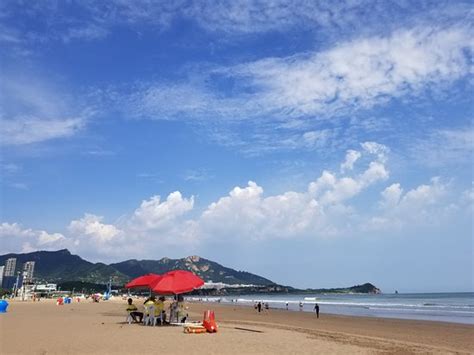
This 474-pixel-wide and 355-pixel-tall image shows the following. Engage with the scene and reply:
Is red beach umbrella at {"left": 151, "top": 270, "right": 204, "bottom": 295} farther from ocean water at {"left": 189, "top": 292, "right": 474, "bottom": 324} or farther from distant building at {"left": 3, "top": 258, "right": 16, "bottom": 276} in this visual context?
distant building at {"left": 3, "top": 258, "right": 16, "bottom": 276}

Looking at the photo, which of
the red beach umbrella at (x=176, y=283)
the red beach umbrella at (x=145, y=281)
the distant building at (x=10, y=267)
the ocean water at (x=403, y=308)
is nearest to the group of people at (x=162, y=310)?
the red beach umbrella at (x=145, y=281)

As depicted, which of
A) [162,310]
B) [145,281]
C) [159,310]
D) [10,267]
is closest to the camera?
[159,310]

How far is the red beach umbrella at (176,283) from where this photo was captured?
16906 millimetres

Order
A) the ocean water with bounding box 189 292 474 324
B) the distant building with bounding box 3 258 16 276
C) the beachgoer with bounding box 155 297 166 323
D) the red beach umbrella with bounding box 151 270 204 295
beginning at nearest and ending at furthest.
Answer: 1. the red beach umbrella with bounding box 151 270 204 295
2. the beachgoer with bounding box 155 297 166 323
3. the ocean water with bounding box 189 292 474 324
4. the distant building with bounding box 3 258 16 276

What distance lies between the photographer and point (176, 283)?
17.2 meters

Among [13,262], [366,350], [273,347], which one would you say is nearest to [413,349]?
[366,350]

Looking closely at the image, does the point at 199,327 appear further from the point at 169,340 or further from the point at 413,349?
the point at 413,349

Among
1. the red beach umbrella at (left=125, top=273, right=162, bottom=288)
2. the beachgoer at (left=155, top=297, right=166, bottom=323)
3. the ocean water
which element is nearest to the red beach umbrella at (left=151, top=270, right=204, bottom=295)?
the beachgoer at (left=155, top=297, right=166, bottom=323)

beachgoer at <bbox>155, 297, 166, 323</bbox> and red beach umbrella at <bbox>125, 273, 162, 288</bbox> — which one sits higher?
red beach umbrella at <bbox>125, 273, 162, 288</bbox>

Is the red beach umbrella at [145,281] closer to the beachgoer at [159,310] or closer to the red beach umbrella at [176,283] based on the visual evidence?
the beachgoer at [159,310]

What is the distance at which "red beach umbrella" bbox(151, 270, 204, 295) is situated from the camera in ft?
55.5

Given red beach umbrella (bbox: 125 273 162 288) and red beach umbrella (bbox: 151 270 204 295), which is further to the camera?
red beach umbrella (bbox: 125 273 162 288)

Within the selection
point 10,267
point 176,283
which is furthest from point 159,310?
point 10,267

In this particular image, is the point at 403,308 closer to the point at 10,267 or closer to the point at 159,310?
the point at 159,310
